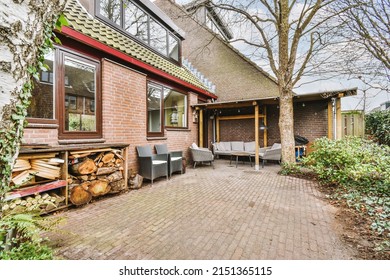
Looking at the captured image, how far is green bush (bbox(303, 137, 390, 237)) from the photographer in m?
3.46

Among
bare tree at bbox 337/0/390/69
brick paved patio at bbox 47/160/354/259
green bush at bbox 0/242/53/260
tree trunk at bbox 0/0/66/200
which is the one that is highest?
bare tree at bbox 337/0/390/69

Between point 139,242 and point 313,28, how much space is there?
7.98 m

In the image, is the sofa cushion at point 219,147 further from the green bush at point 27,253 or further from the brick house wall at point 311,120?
the green bush at point 27,253

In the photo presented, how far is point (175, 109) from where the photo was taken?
771cm

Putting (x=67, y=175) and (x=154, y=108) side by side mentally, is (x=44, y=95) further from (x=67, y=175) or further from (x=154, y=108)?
(x=154, y=108)

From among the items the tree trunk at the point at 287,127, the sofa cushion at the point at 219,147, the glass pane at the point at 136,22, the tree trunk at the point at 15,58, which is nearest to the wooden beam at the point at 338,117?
the tree trunk at the point at 287,127

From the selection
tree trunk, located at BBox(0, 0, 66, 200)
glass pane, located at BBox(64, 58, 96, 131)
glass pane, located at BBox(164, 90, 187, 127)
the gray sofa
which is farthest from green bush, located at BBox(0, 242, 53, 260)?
the gray sofa

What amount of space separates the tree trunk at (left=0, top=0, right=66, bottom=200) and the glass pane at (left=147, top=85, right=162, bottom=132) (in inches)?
197

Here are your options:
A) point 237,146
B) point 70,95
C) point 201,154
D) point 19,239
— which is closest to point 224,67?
point 237,146

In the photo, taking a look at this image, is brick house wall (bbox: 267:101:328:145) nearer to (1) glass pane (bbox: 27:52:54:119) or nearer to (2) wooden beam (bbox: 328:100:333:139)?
(2) wooden beam (bbox: 328:100:333:139)

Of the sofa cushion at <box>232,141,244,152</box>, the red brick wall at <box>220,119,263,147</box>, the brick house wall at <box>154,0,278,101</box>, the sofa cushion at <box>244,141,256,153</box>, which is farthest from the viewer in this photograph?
the brick house wall at <box>154,0,278,101</box>
